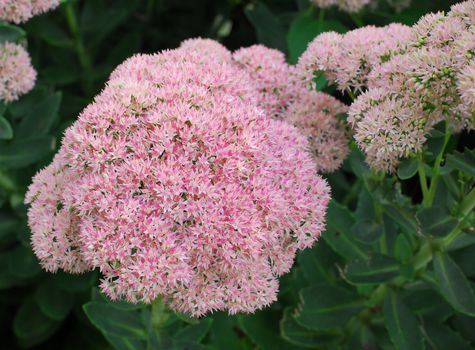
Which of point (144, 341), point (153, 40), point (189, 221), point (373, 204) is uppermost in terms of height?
point (189, 221)

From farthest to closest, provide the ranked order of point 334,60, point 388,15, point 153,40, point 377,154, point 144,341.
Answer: point 153,40, point 388,15, point 144,341, point 334,60, point 377,154

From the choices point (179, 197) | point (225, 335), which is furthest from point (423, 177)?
point (225, 335)

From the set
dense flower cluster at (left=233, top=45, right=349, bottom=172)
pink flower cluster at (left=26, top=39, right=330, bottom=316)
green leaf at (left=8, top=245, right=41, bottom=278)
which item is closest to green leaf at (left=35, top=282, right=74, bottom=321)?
green leaf at (left=8, top=245, right=41, bottom=278)

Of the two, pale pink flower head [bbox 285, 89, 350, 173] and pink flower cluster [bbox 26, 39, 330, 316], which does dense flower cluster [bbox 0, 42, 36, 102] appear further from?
pale pink flower head [bbox 285, 89, 350, 173]

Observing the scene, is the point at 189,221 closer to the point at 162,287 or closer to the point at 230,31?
the point at 162,287

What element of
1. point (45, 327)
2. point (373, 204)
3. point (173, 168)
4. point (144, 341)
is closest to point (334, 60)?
point (373, 204)

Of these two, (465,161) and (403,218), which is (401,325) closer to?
(403,218)
